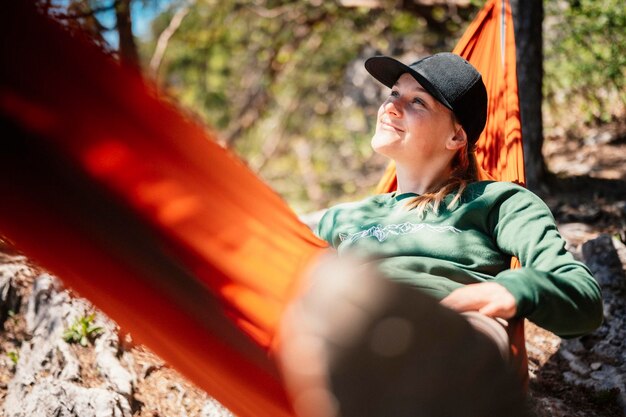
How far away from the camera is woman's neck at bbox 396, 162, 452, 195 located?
1487mm

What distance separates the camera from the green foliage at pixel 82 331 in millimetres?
1696

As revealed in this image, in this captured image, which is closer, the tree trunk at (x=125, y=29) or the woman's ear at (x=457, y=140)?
the woman's ear at (x=457, y=140)

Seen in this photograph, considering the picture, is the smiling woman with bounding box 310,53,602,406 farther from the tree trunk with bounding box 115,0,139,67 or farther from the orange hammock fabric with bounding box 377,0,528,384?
the tree trunk with bounding box 115,0,139,67

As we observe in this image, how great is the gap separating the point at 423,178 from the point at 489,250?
0.30 m

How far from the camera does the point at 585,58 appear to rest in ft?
14.1

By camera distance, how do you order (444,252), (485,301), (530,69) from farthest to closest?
1. (530,69)
2. (444,252)
3. (485,301)

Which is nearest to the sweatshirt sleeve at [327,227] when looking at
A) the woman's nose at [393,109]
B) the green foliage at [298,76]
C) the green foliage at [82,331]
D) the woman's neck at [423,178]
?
the woman's neck at [423,178]

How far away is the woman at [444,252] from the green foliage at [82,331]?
75 centimetres

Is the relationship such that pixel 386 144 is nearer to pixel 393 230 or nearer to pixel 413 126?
pixel 413 126

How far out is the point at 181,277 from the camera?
96 centimetres

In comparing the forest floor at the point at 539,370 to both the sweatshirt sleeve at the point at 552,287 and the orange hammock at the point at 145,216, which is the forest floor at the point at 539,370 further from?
the sweatshirt sleeve at the point at 552,287

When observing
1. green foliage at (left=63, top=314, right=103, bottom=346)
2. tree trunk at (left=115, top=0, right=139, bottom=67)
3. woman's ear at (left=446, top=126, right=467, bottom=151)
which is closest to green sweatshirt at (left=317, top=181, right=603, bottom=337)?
woman's ear at (left=446, top=126, right=467, bottom=151)

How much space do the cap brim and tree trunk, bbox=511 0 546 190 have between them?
1991 mm

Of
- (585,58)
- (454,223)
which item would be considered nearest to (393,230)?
(454,223)
